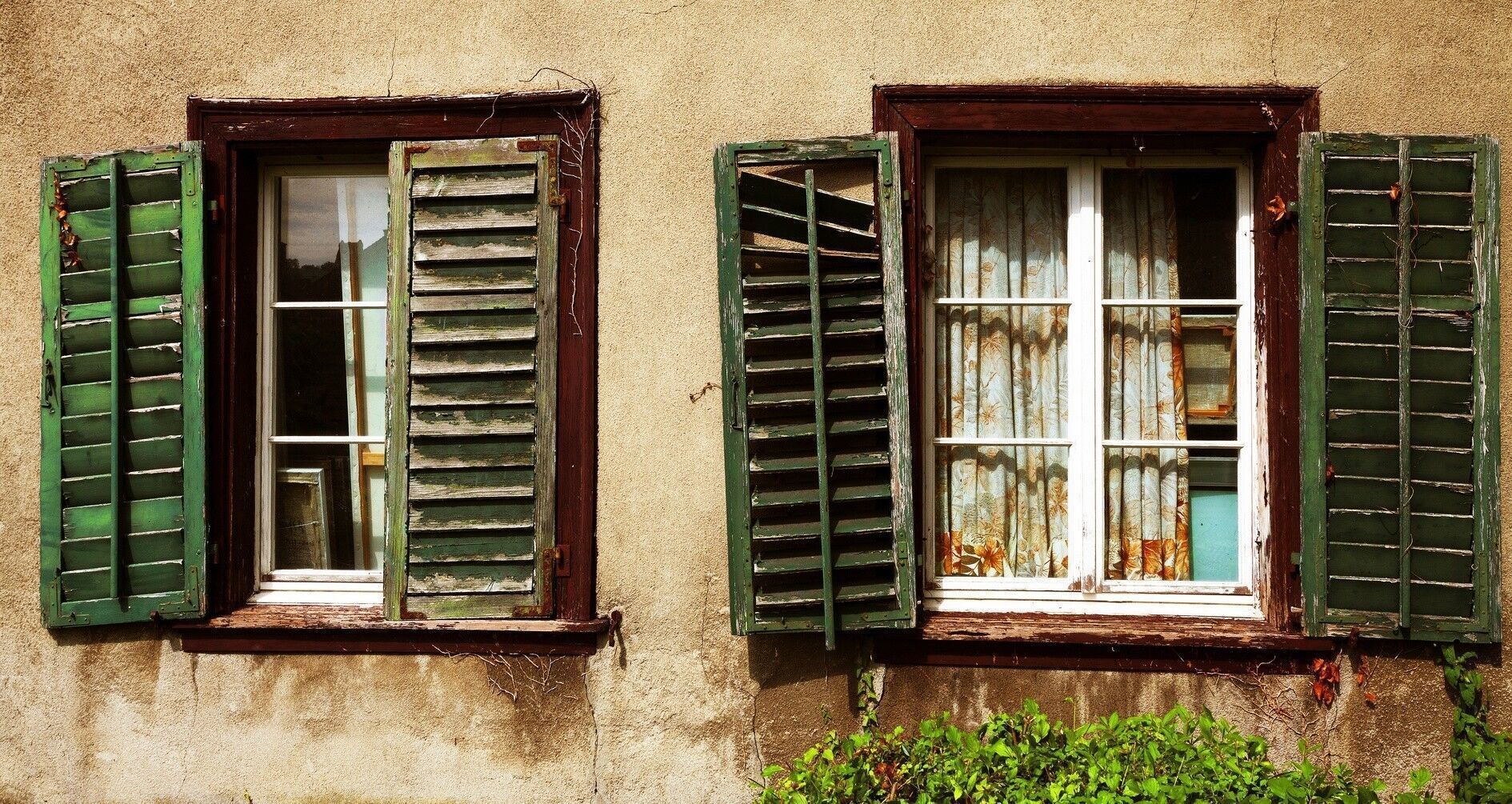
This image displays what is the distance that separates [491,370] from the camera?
325 centimetres

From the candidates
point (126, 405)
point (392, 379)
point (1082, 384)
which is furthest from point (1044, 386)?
point (126, 405)

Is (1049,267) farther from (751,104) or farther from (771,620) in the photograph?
(771,620)

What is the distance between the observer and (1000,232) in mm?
3441

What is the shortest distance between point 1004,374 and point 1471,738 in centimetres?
191

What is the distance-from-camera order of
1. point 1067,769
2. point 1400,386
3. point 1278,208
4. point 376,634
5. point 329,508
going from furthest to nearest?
point 329,508 → point 376,634 → point 1278,208 → point 1400,386 → point 1067,769

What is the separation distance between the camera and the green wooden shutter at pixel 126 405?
129 inches

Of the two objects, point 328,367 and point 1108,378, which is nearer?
point 1108,378

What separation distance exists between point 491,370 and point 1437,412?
311cm

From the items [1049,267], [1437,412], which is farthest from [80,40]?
[1437,412]

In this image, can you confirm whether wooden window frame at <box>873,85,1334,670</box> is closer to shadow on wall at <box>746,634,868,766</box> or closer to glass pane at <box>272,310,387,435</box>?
shadow on wall at <box>746,634,868,766</box>

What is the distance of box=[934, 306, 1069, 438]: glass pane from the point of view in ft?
11.2

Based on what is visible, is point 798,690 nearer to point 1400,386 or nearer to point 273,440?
point 273,440

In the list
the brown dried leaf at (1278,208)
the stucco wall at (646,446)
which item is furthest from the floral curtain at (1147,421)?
the stucco wall at (646,446)

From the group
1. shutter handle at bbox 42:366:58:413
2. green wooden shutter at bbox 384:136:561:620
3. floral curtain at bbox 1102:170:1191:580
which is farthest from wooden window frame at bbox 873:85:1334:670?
shutter handle at bbox 42:366:58:413
